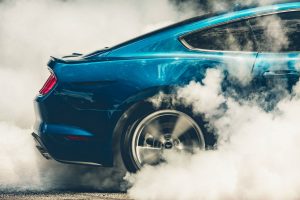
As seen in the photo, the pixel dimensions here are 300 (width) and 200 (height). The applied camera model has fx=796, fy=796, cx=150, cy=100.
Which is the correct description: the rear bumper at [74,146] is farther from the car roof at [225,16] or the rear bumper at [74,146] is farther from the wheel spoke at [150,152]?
the car roof at [225,16]

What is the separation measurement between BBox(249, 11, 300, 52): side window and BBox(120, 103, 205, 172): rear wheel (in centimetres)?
77

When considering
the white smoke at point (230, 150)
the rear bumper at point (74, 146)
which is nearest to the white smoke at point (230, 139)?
the white smoke at point (230, 150)

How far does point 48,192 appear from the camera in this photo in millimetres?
5926

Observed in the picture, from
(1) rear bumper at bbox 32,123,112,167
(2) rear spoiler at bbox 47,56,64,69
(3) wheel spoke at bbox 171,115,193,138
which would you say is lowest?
(1) rear bumper at bbox 32,123,112,167

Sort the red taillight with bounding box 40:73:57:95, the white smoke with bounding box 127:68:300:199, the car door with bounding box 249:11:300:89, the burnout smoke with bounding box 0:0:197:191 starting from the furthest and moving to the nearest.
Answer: the burnout smoke with bounding box 0:0:197:191 → the red taillight with bounding box 40:73:57:95 → the car door with bounding box 249:11:300:89 → the white smoke with bounding box 127:68:300:199

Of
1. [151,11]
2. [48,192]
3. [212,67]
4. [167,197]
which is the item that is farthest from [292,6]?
[151,11]

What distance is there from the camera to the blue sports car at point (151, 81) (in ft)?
18.9

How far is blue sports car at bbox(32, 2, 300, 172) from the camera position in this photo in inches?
227

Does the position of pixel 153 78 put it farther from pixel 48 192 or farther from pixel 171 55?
pixel 48 192

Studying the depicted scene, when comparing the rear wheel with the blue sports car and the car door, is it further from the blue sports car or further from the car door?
the car door

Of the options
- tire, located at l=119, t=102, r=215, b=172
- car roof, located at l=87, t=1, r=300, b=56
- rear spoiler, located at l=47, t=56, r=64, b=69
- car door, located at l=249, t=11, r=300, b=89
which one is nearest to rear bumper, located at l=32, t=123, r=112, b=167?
Result: tire, located at l=119, t=102, r=215, b=172

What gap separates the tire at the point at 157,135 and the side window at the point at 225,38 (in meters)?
0.52

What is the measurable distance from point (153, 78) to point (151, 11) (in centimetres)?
615

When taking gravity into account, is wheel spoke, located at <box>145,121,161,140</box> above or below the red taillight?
below
